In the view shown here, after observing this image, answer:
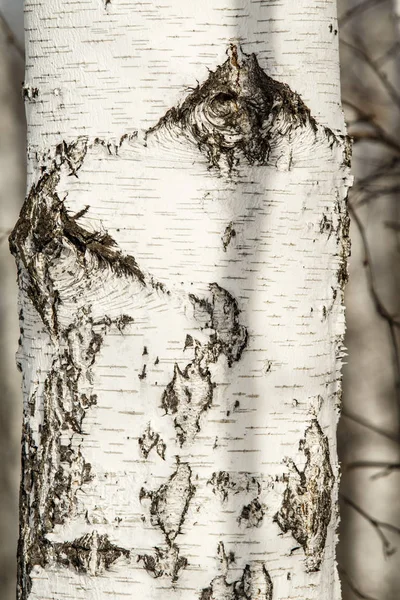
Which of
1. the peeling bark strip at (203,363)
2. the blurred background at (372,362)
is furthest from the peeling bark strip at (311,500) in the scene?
the blurred background at (372,362)

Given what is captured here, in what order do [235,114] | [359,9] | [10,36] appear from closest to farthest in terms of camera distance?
1. [235,114]
2. [359,9]
3. [10,36]

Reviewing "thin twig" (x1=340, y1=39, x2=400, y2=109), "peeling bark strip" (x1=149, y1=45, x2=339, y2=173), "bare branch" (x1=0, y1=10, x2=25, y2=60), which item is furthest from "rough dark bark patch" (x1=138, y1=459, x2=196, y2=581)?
"bare branch" (x1=0, y1=10, x2=25, y2=60)

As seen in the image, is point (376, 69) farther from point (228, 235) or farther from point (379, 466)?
point (228, 235)

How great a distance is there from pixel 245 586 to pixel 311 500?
10 cm

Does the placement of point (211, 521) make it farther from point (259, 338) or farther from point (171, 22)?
point (171, 22)

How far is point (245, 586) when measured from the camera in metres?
0.63

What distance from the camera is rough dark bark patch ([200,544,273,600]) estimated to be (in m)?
0.62

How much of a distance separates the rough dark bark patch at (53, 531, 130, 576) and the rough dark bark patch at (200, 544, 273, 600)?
0.28ft

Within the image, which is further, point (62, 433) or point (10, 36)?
point (10, 36)

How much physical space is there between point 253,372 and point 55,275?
211mm

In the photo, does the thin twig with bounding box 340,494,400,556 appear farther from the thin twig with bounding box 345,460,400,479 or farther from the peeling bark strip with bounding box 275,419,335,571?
the peeling bark strip with bounding box 275,419,335,571

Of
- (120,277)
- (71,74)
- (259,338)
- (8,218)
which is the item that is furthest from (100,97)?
(8,218)

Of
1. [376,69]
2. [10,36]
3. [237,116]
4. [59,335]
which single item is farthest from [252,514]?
[10,36]

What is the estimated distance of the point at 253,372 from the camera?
63 centimetres
